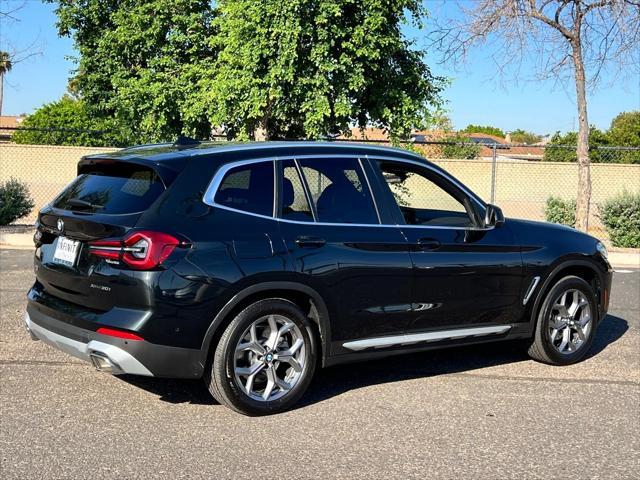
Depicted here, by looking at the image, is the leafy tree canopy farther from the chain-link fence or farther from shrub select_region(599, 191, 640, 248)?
the chain-link fence

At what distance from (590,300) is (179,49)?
13.6 metres

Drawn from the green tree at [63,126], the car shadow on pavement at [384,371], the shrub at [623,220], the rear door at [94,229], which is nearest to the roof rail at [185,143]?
the rear door at [94,229]

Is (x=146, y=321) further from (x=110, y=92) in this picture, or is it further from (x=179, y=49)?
(x=110, y=92)

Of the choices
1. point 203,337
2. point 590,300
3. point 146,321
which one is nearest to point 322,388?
point 203,337

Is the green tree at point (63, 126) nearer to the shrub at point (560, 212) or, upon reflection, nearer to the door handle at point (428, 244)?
the shrub at point (560, 212)

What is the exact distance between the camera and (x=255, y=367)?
4.68 m

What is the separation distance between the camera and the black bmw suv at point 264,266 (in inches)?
171

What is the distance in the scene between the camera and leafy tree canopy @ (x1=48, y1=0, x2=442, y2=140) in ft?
44.8

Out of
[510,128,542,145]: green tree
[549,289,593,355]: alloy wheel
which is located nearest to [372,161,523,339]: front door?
[549,289,593,355]: alloy wheel

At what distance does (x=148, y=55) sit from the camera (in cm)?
1811

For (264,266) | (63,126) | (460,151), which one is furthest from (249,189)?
(63,126)

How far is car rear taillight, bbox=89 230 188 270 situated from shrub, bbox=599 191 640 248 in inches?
515

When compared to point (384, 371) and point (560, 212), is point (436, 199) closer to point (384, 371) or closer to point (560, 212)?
point (384, 371)

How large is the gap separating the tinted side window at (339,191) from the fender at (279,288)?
0.53m
